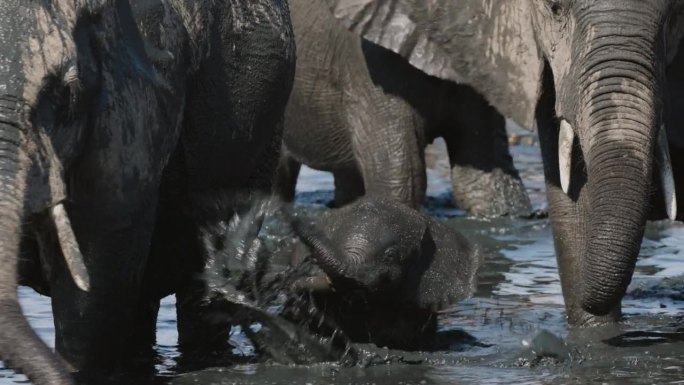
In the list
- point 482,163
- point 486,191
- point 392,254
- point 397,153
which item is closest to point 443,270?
point 392,254

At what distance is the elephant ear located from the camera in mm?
7004

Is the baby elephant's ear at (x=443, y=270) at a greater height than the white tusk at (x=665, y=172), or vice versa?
the white tusk at (x=665, y=172)

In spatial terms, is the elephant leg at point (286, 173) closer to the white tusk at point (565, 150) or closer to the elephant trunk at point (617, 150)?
the white tusk at point (565, 150)

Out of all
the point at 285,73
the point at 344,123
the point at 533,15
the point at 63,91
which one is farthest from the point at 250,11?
the point at 344,123

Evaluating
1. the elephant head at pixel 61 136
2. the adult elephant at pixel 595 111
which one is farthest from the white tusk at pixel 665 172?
the elephant head at pixel 61 136

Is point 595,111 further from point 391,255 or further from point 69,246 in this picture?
point 69,246

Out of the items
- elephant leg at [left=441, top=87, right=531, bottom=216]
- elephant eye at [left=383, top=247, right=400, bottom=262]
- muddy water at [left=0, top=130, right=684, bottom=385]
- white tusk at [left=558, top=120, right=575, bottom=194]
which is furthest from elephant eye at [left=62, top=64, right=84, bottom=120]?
elephant leg at [left=441, top=87, right=531, bottom=216]

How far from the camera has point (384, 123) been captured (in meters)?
8.48

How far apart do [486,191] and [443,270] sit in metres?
2.47

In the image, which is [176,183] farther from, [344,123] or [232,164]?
[344,123]

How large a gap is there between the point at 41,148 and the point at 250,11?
1.68 m

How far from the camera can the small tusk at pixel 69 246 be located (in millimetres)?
4941

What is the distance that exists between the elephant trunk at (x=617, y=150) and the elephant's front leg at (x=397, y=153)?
241 centimetres

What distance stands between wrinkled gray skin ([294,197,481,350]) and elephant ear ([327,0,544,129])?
57cm
